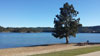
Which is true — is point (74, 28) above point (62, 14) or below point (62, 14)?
below

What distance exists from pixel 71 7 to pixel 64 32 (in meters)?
5.34

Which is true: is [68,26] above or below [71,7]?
below

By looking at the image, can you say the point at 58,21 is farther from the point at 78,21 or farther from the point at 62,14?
the point at 78,21

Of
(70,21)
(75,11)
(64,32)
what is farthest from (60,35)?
(75,11)

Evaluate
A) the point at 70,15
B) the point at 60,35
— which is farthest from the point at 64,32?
the point at 70,15

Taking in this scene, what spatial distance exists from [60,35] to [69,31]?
206cm

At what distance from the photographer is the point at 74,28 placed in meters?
37.9

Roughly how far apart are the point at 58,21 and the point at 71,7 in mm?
3911

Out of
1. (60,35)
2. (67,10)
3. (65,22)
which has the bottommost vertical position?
(60,35)

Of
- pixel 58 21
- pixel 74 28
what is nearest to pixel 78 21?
pixel 74 28

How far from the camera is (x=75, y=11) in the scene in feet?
125

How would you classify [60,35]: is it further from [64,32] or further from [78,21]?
[78,21]

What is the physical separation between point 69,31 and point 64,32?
1086 mm

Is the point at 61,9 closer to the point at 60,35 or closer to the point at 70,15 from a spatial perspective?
the point at 70,15
